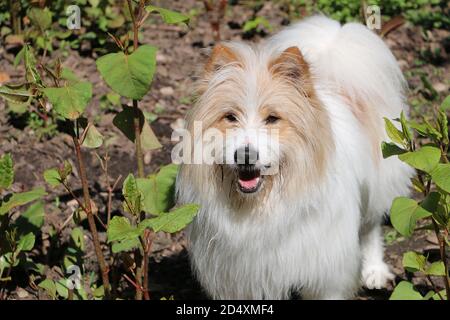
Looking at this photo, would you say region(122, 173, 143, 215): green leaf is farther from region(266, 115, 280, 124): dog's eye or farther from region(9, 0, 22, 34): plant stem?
region(9, 0, 22, 34): plant stem

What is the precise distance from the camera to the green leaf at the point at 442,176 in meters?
2.48

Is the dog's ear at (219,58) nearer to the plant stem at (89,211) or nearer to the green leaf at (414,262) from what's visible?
the plant stem at (89,211)

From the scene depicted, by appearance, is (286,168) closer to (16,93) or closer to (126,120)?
(126,120)

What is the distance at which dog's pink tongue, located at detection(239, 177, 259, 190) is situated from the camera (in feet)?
10.2

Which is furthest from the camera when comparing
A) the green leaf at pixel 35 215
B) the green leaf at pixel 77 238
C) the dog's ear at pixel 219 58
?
the green leaf at pixel 77 238

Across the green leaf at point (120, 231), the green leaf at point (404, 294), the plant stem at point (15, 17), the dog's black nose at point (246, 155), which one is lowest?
the green leaf at point (404, 294)

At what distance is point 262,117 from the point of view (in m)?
3.11

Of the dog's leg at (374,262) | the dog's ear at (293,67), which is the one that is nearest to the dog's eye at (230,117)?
the dog's ear at (293,67)

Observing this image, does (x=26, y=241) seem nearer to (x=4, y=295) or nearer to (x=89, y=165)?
(x=4, y=295)

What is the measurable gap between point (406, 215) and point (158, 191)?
1085 millimetres

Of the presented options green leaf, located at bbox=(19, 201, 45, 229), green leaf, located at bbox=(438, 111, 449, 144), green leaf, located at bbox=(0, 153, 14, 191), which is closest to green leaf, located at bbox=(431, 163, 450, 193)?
green leaf, located at bbox=(438, 111, 449, 144)

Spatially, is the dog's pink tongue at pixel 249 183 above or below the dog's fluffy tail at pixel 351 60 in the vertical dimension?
below

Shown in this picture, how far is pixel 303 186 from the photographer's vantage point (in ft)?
10.5

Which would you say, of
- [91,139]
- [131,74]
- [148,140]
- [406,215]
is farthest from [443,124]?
[91,139]
